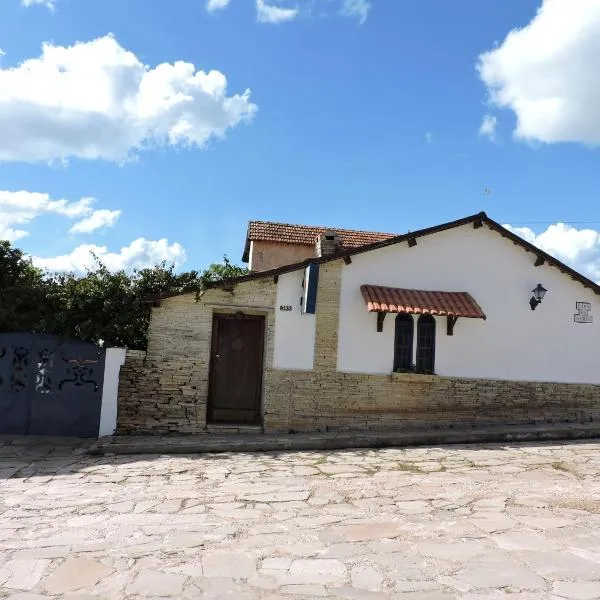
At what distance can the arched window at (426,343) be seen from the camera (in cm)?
1120

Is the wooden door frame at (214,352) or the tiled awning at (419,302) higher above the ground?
the tiled awning at (419,302)

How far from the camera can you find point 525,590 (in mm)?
3707

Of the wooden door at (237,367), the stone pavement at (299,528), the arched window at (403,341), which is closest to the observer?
the stone pavement at (299,528)

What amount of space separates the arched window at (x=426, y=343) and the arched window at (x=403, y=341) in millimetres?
199

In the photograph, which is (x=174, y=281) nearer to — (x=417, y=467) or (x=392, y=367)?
(x=392, y=367)

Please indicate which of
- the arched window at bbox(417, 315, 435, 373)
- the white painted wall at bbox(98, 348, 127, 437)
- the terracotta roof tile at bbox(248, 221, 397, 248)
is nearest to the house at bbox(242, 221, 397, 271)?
the terracotta roof tile at bbox(248, 221, 397, 248)

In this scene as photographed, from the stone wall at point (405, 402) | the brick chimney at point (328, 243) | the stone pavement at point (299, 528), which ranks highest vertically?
the brick chimney at point (328, 243)

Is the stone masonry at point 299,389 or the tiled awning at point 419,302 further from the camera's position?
the tiled awning at point 419,302

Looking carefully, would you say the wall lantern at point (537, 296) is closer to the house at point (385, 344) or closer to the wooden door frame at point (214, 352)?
the house at point (385, 344)

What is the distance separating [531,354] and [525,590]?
343 inches

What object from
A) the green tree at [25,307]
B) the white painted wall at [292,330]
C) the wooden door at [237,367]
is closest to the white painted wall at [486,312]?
the white painted wall at [292,330]

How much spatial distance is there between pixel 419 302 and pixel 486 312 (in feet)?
5.88

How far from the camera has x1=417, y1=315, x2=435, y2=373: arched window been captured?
11.2 meters

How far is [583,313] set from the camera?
474 inches
